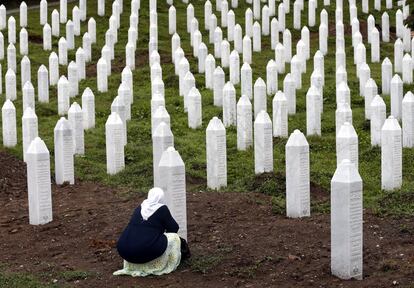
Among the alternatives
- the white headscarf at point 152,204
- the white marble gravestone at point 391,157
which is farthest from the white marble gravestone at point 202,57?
the white headscarf at point 152,204

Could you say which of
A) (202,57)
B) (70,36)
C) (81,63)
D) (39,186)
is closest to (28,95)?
(81,63)

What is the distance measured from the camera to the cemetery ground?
8.79 m

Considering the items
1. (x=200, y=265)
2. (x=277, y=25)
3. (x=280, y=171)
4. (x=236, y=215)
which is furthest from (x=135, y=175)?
(x=277, y=25)

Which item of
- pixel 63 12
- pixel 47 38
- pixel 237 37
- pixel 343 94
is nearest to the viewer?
pixel 343 94

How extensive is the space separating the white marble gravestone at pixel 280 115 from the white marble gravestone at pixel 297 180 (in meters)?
4.58

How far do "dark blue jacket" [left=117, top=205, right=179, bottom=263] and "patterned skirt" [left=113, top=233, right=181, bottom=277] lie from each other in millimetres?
74

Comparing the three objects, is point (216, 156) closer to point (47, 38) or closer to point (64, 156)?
point (64, 156)

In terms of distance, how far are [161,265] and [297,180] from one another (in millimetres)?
2372

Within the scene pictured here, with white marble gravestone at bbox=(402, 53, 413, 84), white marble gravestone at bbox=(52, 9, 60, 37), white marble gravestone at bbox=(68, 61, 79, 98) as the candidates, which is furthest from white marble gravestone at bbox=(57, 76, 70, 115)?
white marble gravestone at bbox=(52, 9, 60, 37)

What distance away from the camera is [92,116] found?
16969mm

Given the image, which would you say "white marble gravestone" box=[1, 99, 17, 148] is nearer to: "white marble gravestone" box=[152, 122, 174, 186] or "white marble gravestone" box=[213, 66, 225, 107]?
"white marble gravestone" box=[213, 66, 225, 107]

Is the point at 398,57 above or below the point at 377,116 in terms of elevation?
above

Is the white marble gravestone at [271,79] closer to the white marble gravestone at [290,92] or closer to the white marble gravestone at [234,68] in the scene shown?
the white marble gravestone at [234,68]

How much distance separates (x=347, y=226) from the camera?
333 inches
